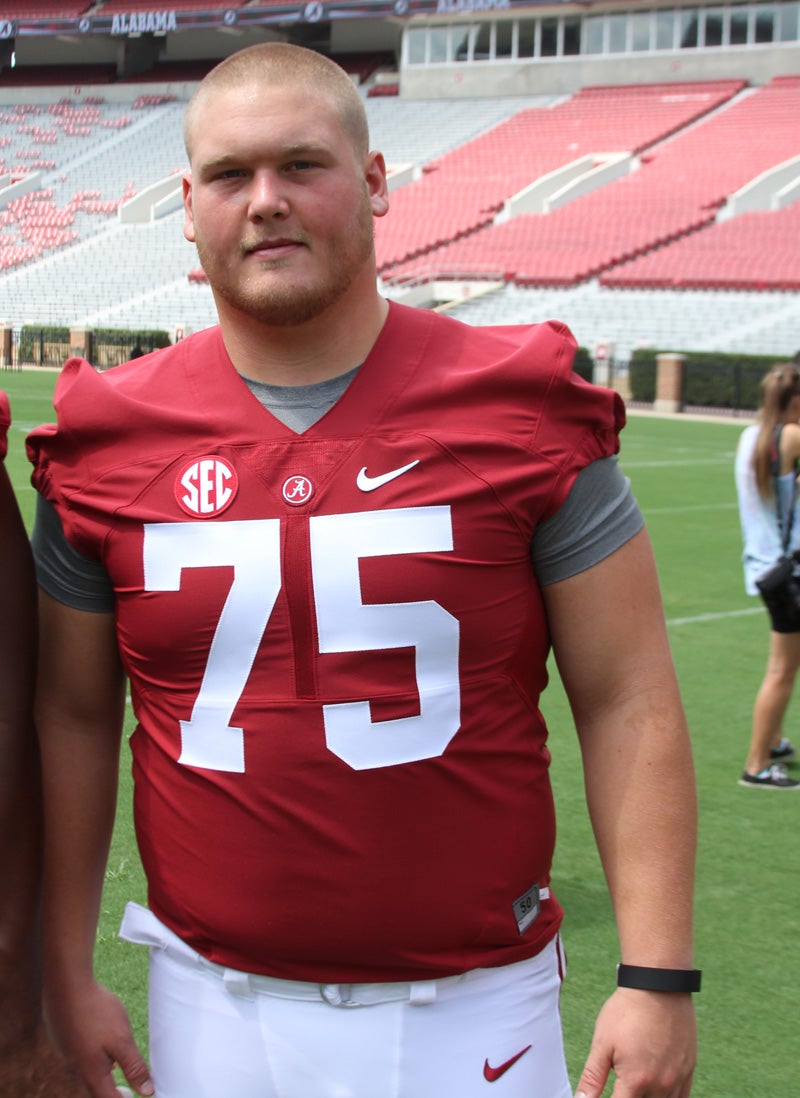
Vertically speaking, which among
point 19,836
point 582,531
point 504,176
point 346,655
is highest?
point 504,176

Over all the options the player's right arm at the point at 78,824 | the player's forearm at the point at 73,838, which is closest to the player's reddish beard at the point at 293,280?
the player's right arm at the point at 78,824

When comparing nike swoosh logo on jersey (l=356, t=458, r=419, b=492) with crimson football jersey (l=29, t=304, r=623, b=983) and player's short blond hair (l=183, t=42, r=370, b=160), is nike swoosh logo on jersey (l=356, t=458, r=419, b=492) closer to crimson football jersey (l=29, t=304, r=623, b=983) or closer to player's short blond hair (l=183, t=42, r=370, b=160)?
crimson football jersey (l=29, t=304, r=623, b=983)

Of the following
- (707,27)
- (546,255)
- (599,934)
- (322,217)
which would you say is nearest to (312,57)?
(322,217)

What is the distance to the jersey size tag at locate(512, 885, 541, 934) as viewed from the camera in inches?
77.3

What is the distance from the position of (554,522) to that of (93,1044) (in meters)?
0.95

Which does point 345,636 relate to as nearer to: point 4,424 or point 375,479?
point 375,479

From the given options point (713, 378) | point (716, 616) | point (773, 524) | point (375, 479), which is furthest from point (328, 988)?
point (713, 378)

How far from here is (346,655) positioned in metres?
1.88

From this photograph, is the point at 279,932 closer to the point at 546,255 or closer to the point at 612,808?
the point at 612,808

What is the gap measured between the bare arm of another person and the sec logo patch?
0.45 m

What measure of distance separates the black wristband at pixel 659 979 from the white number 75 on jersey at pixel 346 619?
0.39 metres

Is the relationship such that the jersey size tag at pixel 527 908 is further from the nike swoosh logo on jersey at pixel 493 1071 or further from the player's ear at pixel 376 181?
the player's ear at pixel 376 181

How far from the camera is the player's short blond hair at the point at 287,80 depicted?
1956 mm

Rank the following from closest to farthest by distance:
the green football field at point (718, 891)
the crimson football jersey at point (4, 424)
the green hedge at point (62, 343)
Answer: the crimson football jersey at point (4, 424), the green football field at point (718, 891), the green hedge at point (62, 343)
